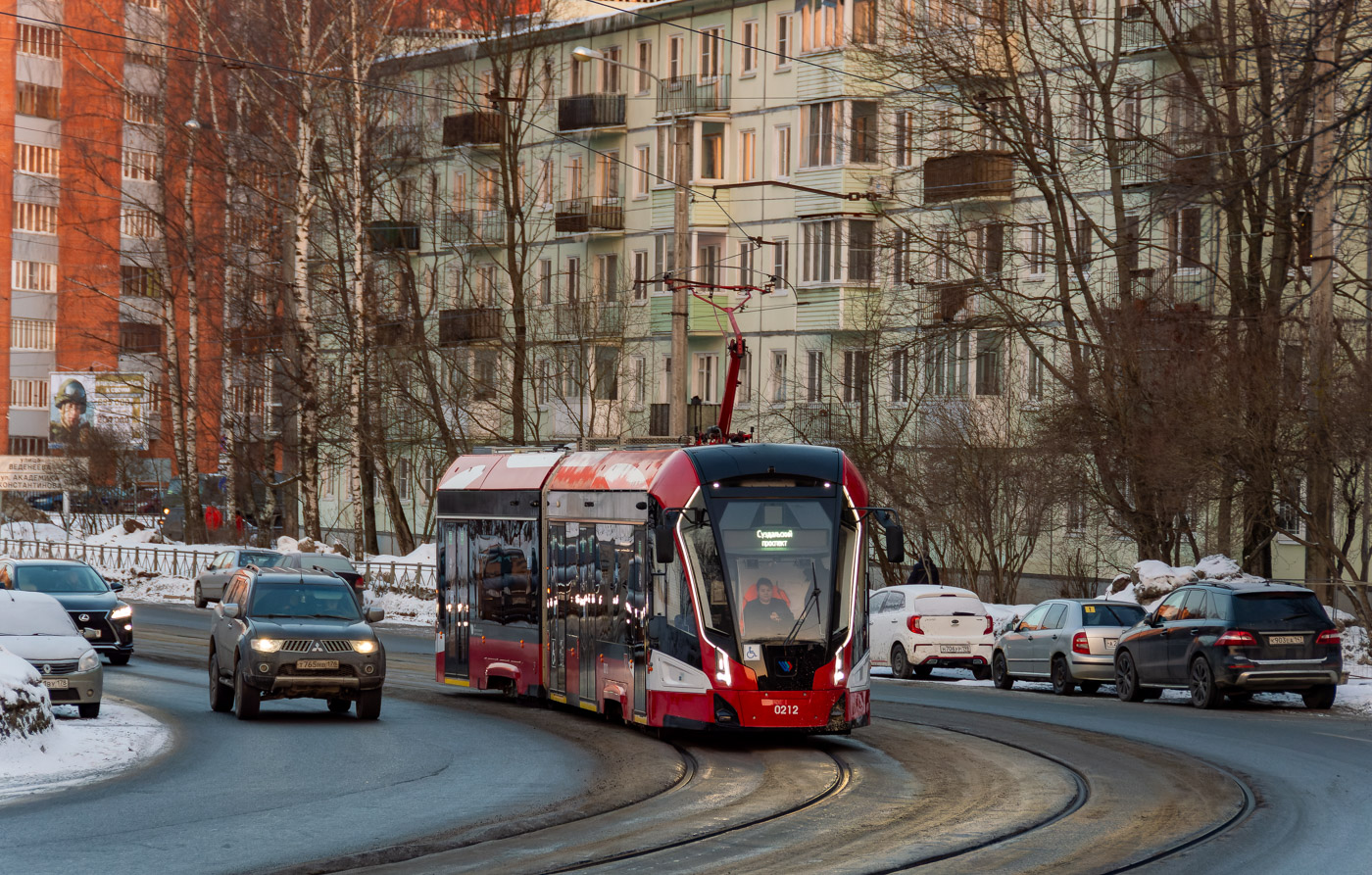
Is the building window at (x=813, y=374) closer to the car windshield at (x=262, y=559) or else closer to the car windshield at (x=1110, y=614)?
the car windshield at (x=262, y=559)

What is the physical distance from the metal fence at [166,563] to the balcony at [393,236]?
361 inches

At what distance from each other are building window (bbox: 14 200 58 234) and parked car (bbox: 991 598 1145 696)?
288 feet

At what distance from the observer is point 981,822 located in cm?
1305

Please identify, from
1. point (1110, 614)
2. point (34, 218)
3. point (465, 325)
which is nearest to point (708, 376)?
point (465, 325)

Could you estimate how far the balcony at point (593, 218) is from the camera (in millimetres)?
65375

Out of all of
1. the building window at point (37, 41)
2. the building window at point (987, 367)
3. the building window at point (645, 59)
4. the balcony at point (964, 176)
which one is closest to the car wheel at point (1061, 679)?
the building window at point (987, 367)

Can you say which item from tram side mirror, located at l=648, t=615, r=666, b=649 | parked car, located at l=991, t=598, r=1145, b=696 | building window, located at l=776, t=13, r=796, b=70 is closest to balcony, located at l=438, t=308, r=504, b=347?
building window, located at l=776, t=13, r=796, b=70

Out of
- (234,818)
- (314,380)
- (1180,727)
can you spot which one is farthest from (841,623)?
(314,380)

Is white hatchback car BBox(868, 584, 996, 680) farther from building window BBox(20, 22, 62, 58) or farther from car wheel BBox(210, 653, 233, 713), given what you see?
building window BBox(20, 22, 62, 58)

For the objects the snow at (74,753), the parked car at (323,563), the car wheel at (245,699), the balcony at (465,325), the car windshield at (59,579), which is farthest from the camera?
the balcony at (465,325)

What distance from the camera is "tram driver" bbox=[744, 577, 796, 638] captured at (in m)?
18.1

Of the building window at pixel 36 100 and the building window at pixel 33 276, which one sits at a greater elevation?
the building window at pixel 36 100

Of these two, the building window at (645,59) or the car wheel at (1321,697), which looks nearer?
the car wheel at (1321,697)

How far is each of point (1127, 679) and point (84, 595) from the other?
1649 cm
